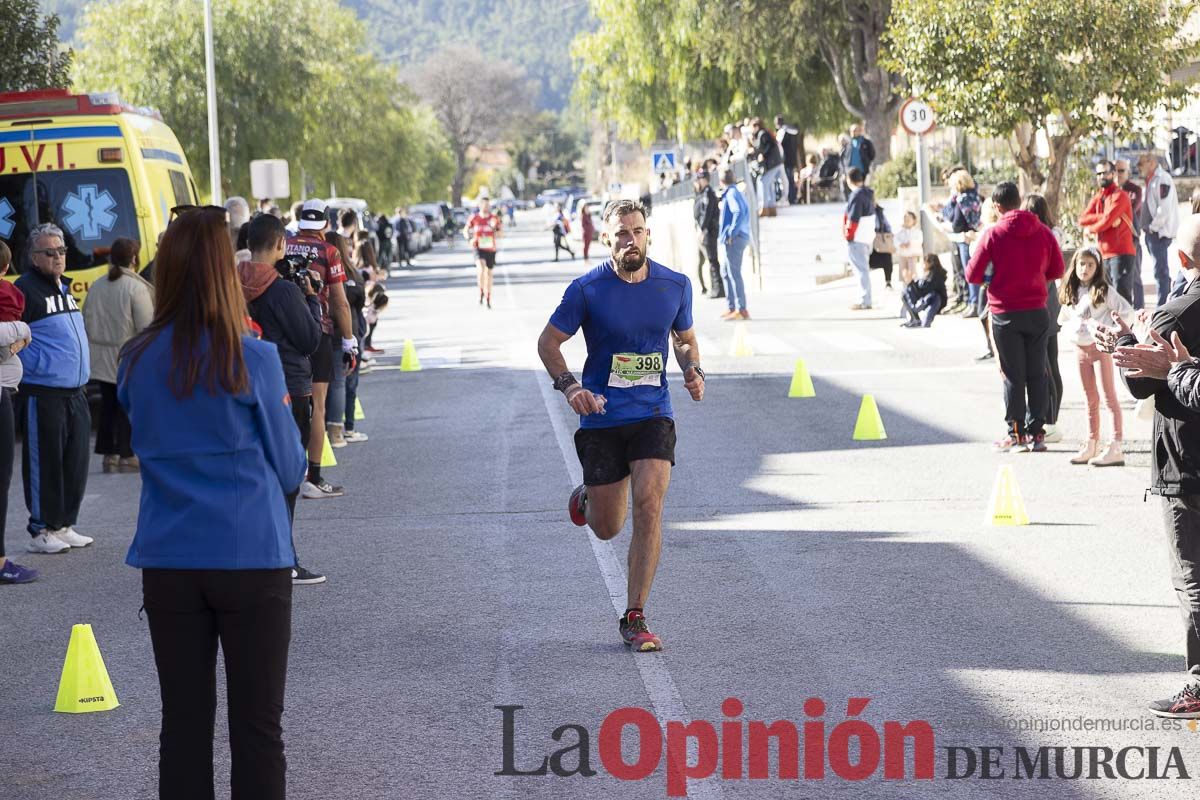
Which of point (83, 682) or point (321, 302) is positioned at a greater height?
point (321, 302)

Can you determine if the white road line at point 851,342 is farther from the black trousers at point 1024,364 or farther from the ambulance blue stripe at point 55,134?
the ambulance blue stripe at point 55,134

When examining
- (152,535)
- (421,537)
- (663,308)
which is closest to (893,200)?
(421,537)

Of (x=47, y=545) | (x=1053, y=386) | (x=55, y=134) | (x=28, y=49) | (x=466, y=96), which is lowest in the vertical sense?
(x=47, y=545)

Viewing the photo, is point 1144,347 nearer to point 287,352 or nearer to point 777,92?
point 287,352

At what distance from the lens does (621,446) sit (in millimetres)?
7547

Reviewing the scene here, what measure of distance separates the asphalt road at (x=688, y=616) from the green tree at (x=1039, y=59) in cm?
921

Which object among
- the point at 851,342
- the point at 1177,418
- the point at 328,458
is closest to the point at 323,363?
the point at 328,458

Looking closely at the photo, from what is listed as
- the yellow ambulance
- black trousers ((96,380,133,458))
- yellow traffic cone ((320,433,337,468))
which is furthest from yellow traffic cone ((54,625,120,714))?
the yellow ambulance

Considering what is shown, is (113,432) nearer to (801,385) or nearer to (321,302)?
(321,302)

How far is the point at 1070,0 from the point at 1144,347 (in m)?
18.3

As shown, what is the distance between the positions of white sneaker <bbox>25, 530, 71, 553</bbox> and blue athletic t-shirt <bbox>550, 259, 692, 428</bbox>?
4.44 meters

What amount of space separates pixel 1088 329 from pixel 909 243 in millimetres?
13362

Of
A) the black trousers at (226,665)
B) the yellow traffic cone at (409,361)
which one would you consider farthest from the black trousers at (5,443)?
the yellow traffic cone at (409,361)

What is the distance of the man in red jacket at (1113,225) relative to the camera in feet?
64.8
